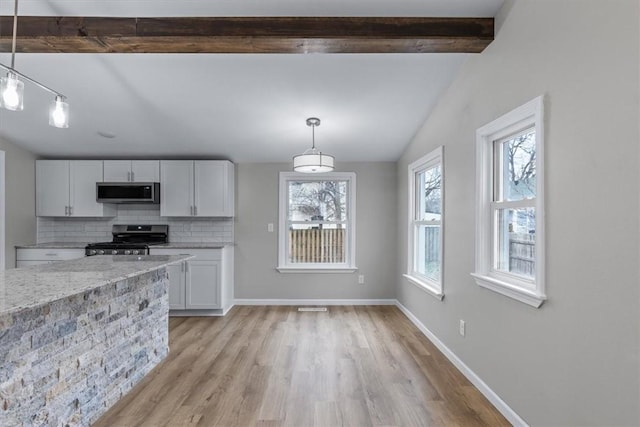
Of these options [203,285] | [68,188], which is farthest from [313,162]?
[68,188]

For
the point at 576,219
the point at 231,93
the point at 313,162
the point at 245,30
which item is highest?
the point at 245,30

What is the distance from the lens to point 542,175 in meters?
1.94

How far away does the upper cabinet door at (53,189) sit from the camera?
4750mm

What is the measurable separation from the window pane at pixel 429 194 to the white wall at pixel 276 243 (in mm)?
800

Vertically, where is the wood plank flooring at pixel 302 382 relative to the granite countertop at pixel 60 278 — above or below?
below

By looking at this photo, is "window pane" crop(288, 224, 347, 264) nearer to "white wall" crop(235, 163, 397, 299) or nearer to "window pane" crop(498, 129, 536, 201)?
"white wall" crop(235, 163, 397, 299)

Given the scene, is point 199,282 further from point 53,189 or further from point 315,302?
point 53,189

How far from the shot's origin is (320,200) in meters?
5.24

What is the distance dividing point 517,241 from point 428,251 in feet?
5.66

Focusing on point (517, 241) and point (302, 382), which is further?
point (302, 382)

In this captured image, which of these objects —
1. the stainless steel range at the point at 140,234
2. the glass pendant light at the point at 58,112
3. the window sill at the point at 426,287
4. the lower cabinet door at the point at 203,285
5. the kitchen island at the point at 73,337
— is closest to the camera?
the kitchen island at the point at 73,337

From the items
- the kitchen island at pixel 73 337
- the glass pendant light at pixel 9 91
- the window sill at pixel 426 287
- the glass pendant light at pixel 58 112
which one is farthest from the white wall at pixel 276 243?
the glass pendant light at pixel 9 91

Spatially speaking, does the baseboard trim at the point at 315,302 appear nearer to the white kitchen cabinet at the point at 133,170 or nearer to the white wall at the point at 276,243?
the white wall at the point at 276,243

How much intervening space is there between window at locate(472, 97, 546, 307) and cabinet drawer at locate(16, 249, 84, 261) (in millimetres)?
4639
